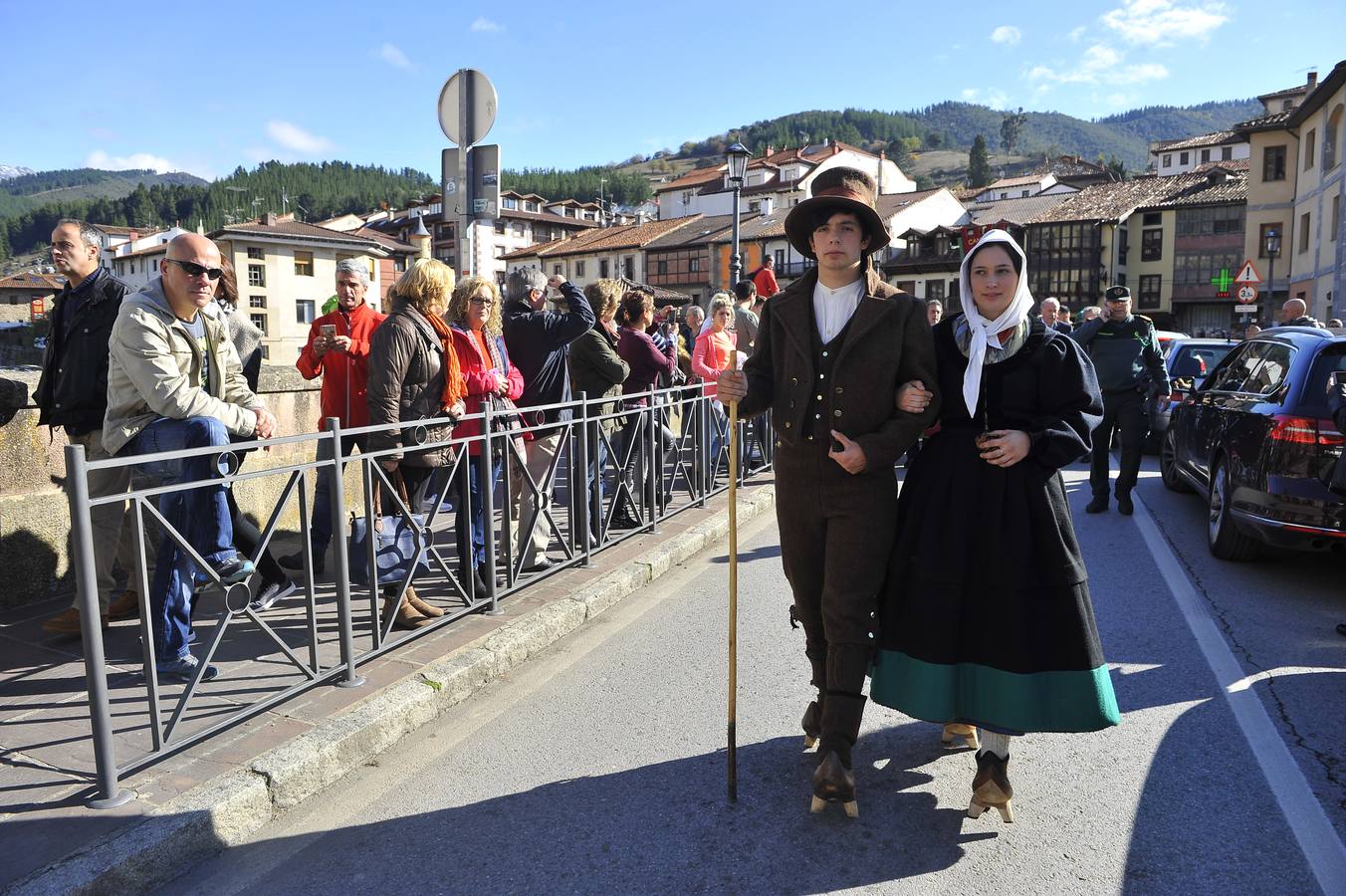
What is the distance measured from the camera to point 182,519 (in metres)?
3.80

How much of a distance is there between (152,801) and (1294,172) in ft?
146

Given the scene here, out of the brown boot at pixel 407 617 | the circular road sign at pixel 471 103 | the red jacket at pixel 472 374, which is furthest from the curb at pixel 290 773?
the circular road sign at pixel 471 103

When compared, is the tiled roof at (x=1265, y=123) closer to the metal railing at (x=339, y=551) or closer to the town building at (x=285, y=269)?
the metal railing at (x=339, y=551)

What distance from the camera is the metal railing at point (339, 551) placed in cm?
301

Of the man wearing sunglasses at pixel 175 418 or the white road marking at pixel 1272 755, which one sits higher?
the man wearing sunglasses at pixel 175 418

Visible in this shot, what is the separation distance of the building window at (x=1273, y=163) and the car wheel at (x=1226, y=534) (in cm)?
3876

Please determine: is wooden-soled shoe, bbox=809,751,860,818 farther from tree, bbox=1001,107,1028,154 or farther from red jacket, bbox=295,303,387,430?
tree, bbox=1001,107,1028,154

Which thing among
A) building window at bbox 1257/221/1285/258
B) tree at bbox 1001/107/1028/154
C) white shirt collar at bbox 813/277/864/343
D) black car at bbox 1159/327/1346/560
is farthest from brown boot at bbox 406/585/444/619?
tree at bbox 1001/107/1028/154

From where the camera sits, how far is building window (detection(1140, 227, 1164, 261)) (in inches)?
2207

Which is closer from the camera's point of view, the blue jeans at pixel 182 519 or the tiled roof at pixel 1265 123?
the blue jeans at pixel 182 519

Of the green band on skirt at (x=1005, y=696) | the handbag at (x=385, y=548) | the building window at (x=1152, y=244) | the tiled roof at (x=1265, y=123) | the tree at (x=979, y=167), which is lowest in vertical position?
the green band on skirt at (x=1005, y=696)

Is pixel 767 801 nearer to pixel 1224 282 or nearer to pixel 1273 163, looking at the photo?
pixel 1224 282

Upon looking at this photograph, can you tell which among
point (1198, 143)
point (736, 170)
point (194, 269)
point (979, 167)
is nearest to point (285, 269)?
point (736, 170)

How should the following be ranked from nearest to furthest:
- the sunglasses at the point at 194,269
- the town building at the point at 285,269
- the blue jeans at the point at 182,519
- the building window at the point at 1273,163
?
the blue jeans at the point at 182,519 < the sunglasses at the point at 194,269 < the building window at the point at 1273,163 < the town building at the point at 285,269
